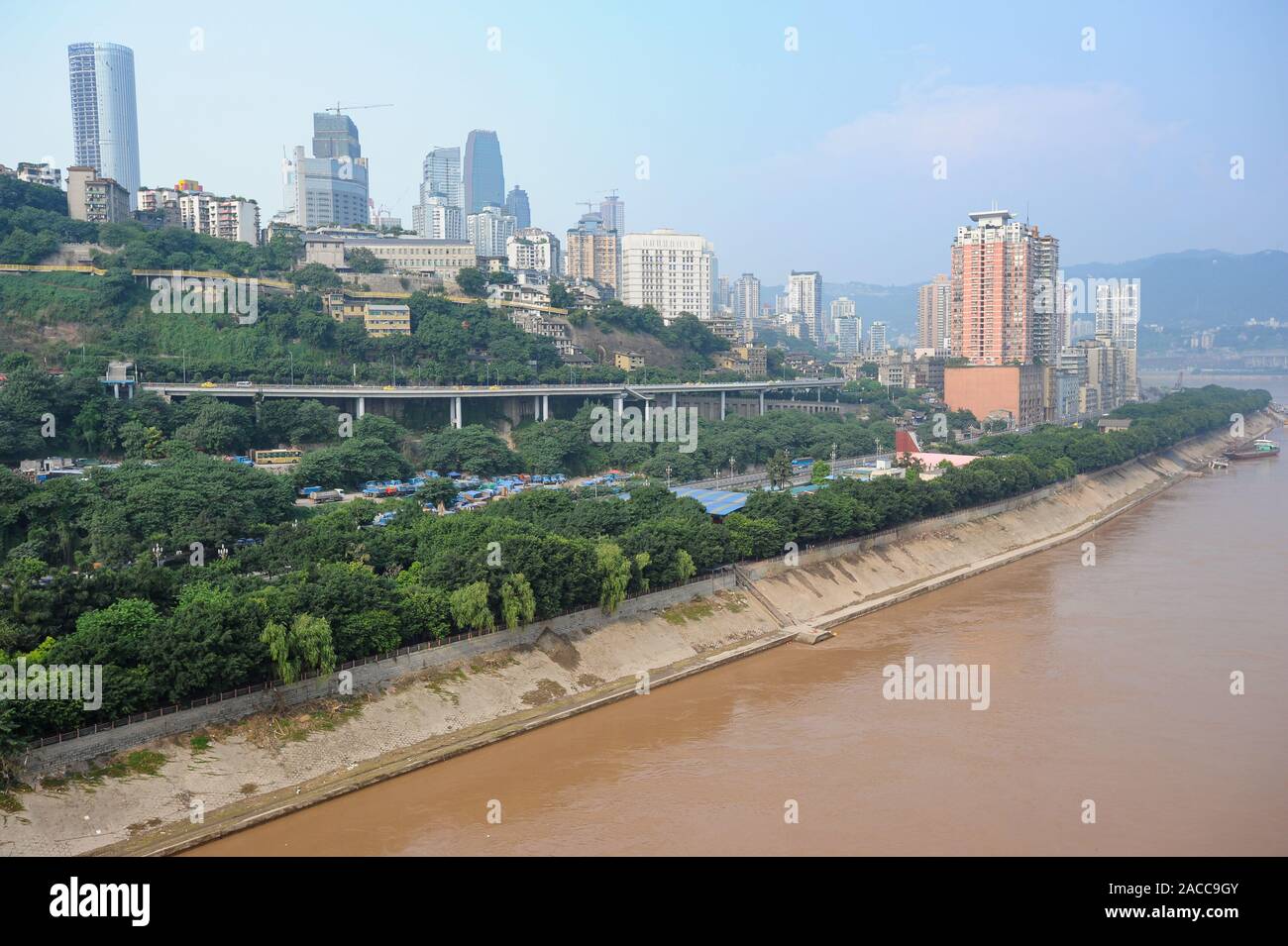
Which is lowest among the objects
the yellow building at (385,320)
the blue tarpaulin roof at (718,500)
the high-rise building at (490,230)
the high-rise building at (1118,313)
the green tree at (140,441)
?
the blue tarpaulin roof at (718,500)

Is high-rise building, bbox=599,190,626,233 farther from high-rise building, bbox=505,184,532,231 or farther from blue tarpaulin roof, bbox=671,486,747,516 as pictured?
blue tarpaulin roof, bbox=671,486,747,516

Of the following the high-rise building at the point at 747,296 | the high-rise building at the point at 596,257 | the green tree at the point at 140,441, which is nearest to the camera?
the green tree at the point at 140,441

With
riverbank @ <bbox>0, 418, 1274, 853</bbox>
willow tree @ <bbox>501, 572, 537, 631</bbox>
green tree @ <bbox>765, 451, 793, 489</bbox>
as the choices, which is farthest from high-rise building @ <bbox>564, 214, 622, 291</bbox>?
willow tree @ <bbox>501, 572, 537, 631</bbox>

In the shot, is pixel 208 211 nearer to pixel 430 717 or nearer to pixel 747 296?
pixel 430 717

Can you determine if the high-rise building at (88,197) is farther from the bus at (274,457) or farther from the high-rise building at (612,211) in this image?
the high-rise building at (612,211)

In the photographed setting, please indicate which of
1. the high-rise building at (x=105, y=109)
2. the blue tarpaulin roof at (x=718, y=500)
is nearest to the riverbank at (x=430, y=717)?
the blue tarpaulin roof at (x=718, y=500)

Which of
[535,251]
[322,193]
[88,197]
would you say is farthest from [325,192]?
[88,197]

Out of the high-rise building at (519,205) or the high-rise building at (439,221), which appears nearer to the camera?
the high-rise building at (439,221)
